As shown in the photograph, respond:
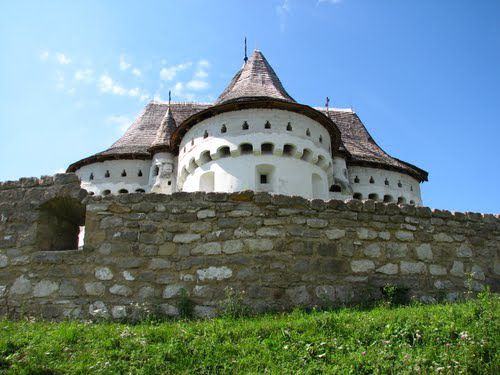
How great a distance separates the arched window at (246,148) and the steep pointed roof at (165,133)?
6.03 metres

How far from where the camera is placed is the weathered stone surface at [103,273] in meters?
7.17

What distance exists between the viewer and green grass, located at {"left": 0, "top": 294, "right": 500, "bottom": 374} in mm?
4988

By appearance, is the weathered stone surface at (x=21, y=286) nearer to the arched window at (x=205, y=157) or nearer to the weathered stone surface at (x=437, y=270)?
the weathered stone surface at (x=437, y=270)

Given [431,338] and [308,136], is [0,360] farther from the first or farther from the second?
[308,136]

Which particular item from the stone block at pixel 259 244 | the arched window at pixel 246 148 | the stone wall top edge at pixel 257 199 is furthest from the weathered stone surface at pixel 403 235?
the arched window at pixel 246 148

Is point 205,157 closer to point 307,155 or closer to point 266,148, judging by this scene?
point 266,148

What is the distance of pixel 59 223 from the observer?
330 inches

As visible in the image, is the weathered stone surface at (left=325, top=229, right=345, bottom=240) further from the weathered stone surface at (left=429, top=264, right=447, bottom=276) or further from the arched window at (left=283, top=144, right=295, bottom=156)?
the arched window at (left=283, top=144, right=295, bottom=156)

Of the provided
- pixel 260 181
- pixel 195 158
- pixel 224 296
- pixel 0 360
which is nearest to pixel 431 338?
pixel 224 296

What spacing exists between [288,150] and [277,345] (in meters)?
12.0

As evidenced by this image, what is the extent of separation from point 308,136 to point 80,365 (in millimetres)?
13581

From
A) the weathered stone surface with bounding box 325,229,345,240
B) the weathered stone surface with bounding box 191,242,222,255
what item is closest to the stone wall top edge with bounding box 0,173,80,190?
the weathered stone surface with bounding box 191,242,222,255

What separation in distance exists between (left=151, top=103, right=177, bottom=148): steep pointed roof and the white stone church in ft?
0.15

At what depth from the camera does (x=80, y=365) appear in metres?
5.00
